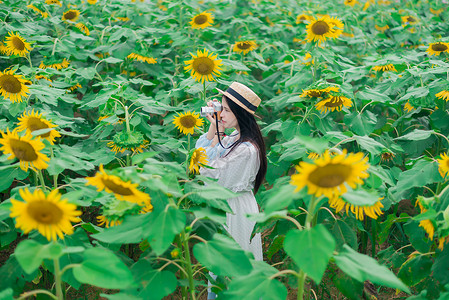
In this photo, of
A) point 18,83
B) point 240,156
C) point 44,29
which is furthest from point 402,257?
point 44,29

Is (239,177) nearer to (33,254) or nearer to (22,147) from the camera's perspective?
(22,147)

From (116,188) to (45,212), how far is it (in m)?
0.25

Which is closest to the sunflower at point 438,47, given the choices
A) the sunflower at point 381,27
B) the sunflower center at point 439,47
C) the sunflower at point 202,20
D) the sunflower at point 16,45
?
the sunflower center at point 439,47

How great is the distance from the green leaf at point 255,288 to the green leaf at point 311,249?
0.60 feet

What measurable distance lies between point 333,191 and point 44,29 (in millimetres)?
3739

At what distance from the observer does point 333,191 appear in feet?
4.47

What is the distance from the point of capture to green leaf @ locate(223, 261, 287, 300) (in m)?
1.42

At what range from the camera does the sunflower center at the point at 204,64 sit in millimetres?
3102

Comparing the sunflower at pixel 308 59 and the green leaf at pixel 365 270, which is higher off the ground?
the green leaf at pixel 365 270

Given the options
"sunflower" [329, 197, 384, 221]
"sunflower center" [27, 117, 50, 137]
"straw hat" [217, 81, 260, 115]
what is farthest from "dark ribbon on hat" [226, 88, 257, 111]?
"sunflower center" [27, 117, 50, 137]

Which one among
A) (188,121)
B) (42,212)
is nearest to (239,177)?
(188,121)

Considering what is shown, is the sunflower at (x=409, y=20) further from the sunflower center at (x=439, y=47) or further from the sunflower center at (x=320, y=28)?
the sunflower center at (x=320, y=28)

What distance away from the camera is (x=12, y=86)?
2.63 metres

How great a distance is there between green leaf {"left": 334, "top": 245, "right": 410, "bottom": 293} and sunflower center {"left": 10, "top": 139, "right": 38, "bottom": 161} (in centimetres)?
111
